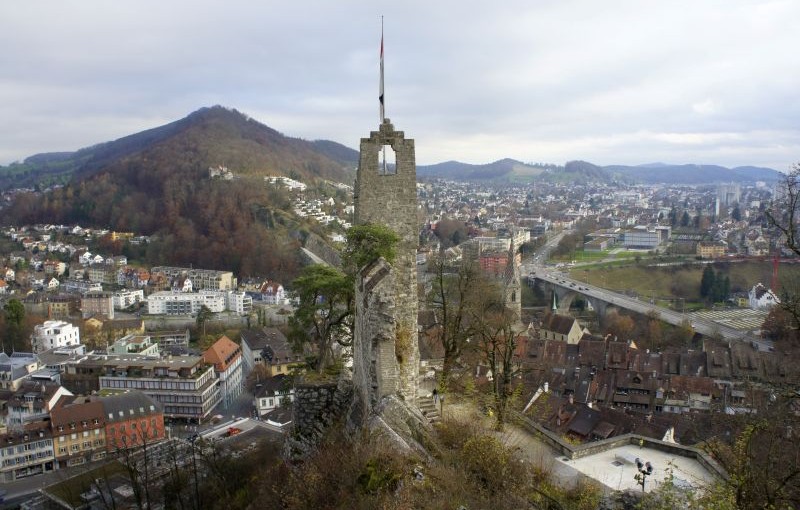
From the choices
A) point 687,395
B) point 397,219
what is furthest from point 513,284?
point 397,219

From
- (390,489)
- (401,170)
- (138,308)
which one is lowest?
(138,308)

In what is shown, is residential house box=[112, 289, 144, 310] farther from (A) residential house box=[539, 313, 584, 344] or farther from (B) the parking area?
(B) the parking area

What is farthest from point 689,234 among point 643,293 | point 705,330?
point 705,330

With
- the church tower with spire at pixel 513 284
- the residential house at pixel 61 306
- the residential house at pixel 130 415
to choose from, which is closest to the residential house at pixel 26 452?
the residential house at pixel 130 415

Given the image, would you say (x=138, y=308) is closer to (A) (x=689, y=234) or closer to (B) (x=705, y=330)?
(B) (x=705, y=330)

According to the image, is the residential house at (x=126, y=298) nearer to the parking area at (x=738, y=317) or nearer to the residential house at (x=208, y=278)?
the residential house at (x=208, y=278)

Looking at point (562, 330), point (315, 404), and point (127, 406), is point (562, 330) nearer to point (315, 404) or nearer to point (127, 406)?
point (127, 406)

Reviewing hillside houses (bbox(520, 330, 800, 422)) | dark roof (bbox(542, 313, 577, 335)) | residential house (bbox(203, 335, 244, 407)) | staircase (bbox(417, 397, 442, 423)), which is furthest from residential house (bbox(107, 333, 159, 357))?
staircase (bbox(417, 397, 442, 423))
